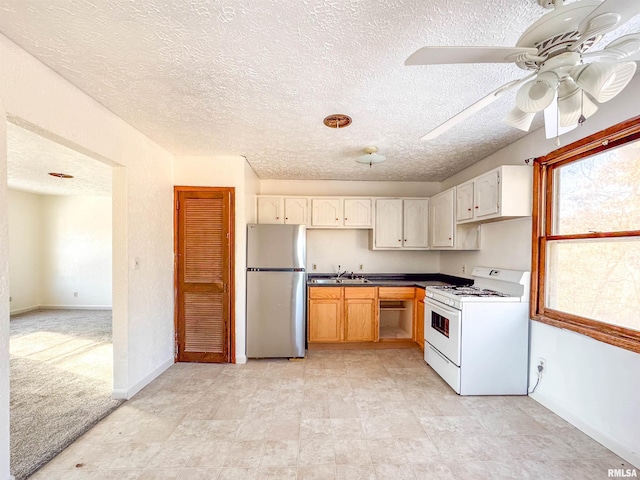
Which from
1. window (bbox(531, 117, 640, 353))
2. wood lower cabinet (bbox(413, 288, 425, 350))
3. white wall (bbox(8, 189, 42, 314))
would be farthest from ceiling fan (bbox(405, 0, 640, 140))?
white wall (bbox(8, 189, 42, 314))

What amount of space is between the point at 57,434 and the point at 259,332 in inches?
70.2

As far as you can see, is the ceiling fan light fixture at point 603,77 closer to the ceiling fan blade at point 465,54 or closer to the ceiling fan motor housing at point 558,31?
the ceiling fan motor housing at point 558,31

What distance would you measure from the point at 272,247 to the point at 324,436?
1973mm

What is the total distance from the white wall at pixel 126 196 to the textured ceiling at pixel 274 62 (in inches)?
4.3

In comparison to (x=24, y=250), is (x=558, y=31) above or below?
above

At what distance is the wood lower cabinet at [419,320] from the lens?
3.67 m

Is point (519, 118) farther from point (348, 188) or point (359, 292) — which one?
point (348, 188)

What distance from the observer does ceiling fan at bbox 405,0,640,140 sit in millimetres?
898

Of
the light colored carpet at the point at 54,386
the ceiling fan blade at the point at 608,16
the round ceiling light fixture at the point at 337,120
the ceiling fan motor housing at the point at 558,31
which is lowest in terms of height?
the light colored carpet at the point at 54,386

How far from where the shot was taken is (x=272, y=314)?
3346mm

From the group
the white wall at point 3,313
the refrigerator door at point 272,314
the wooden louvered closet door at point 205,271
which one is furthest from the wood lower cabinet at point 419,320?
the white wall at point 3,313

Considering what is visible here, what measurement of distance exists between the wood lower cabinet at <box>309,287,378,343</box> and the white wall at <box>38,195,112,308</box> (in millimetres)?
4654

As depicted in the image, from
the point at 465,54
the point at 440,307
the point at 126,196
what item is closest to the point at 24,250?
the point at 126,196

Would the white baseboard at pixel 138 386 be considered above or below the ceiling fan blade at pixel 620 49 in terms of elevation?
below
